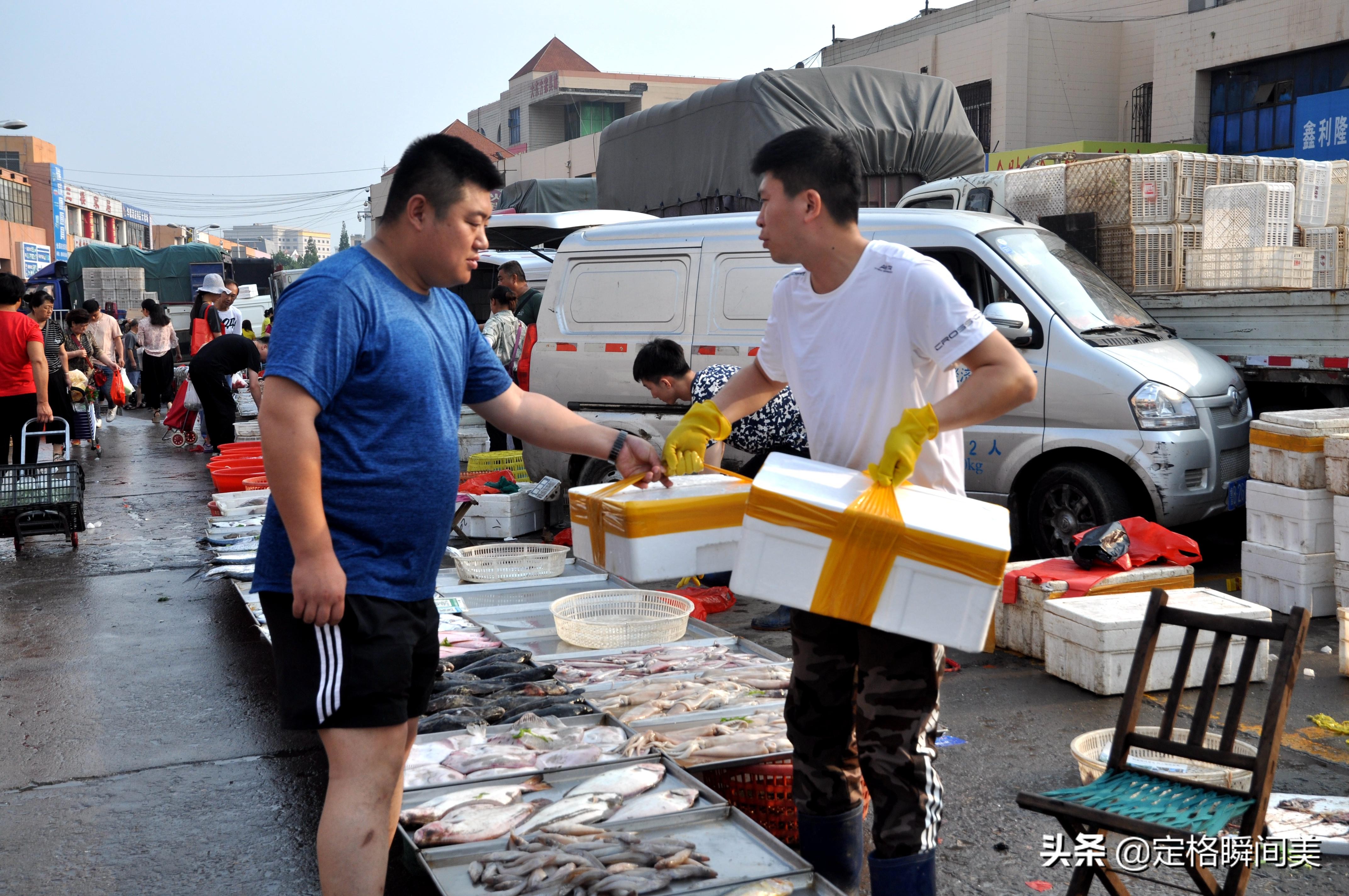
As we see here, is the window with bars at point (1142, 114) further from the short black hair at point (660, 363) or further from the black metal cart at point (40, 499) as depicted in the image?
the black metal cart at point (40, 499)

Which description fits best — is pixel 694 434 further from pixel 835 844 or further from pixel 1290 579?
pixel 1290 579

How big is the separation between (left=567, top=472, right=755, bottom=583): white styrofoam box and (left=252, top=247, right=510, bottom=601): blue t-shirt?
1.26 m

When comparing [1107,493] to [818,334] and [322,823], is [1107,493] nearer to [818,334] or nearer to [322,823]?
[818,334]

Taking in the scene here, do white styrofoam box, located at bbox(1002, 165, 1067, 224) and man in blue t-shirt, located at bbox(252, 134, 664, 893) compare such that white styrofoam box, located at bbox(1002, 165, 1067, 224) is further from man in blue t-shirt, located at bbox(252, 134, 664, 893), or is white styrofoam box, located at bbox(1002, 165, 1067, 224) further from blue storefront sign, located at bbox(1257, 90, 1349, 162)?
blue storefront sign, located at bbox(1257, 90, 1349, 162)

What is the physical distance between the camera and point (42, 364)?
10266 mm

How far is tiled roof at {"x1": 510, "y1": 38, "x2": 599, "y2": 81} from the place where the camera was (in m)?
69.6

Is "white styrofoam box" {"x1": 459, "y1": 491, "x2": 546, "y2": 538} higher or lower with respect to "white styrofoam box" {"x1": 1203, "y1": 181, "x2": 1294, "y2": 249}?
lower

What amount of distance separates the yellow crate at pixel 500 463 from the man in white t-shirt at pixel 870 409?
7538 mm

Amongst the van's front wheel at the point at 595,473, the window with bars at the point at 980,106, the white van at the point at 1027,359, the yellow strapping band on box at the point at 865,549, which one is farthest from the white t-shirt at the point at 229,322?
the yellow strapping band on box at the point at 865,549

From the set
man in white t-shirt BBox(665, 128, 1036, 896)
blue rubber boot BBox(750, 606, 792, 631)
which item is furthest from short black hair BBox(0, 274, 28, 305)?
man in white t-shirt BBox(665, 128, 1036, 896)

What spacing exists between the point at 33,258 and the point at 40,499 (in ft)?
181

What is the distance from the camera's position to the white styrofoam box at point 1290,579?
641 cm

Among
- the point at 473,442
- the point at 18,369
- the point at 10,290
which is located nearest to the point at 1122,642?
the point at 473,442

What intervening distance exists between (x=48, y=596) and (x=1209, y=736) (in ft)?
26.0
